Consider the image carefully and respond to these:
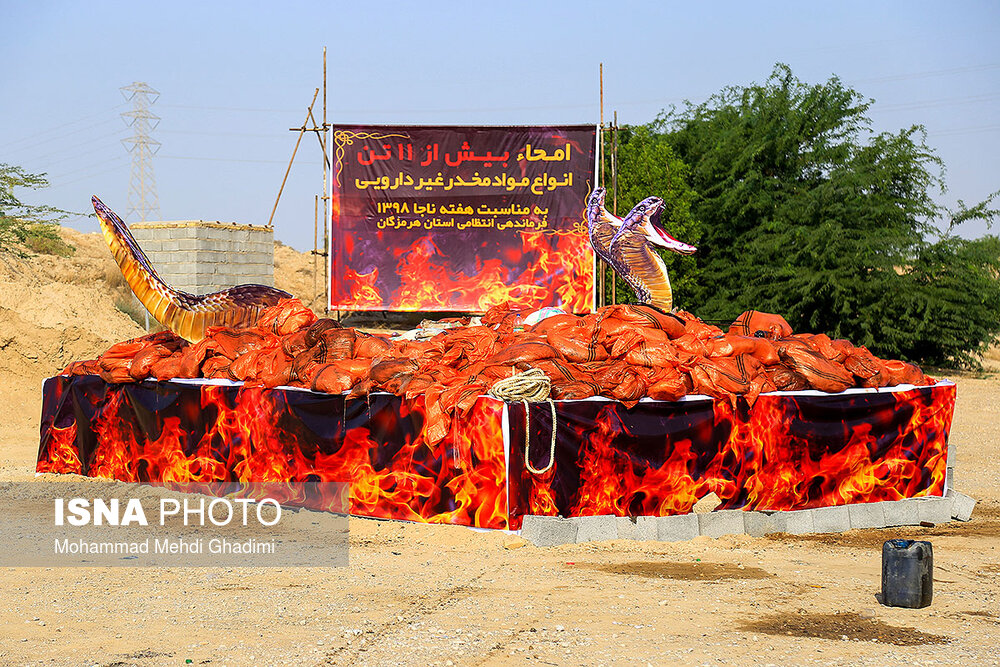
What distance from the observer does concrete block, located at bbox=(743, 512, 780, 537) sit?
25.8 ft

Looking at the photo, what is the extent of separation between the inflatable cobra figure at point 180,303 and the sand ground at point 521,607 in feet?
9.02

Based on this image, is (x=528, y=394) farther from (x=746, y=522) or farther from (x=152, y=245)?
(x=152, y=245)

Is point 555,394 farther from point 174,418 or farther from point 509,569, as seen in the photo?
point 174,418

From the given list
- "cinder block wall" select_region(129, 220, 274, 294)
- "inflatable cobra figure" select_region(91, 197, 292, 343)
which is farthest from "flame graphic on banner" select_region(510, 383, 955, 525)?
"cinder block wall" select_region(129, 220, 274, 294)

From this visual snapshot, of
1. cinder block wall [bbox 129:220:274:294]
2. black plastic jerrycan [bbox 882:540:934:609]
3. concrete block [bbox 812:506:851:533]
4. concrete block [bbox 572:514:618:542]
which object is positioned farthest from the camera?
cinder block wall [bbox 129:220:274:294]

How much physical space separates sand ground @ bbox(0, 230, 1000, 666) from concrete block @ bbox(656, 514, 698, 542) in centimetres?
11

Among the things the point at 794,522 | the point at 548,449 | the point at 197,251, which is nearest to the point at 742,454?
the point at 794,522

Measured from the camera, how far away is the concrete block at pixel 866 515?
8305 millimetres

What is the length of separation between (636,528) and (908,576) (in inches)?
85.6

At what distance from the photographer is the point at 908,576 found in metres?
5.73

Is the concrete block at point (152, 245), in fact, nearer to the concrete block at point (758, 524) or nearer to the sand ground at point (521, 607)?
the sand ground at point (521, 607)

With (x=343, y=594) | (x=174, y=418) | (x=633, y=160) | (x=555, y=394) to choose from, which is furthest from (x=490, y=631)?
(x=633, y=160)

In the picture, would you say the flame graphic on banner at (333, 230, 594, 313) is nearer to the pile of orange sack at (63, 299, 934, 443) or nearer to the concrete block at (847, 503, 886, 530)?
the pile of orange sack at (63, 299, 934, 443)

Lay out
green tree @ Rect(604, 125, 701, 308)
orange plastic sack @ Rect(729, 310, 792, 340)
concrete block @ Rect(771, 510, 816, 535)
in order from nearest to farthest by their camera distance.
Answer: concrete block @ Rect(771, 510, 816, 535) → orange plastic sack @ Rect(729, 310, 792, 340) → green tree @ Rect(604, 125, 701, 308)
